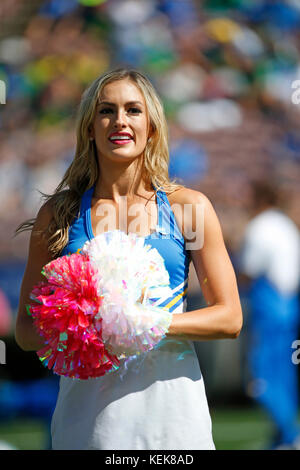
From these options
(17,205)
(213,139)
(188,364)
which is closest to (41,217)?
(188,364)

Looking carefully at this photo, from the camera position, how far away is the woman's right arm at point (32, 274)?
2.50 m

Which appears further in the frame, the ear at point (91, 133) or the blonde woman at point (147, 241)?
the ear at point (91, 133)

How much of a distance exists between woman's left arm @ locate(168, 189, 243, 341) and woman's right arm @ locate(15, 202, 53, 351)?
45cm

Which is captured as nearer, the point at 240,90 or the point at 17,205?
the point at 17,205

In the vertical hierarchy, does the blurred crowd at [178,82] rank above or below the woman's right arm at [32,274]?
above

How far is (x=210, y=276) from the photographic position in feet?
7.86

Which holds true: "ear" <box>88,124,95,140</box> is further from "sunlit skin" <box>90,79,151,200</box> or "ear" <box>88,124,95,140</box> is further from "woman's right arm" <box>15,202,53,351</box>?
"woman's right arm" <box>15,202,53,351</box>

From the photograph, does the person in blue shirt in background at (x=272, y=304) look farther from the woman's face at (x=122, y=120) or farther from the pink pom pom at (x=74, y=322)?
the pink pom pom at (x=74, y=322)

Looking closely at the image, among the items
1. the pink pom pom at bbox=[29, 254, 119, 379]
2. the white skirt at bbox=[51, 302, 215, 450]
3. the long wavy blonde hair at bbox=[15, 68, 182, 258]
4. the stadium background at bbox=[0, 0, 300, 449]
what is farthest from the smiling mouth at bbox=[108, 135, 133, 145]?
the stadium background at bbox=[0, 0, 300, 449]

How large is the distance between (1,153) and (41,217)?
6.19m

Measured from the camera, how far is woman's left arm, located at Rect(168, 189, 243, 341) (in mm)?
2318

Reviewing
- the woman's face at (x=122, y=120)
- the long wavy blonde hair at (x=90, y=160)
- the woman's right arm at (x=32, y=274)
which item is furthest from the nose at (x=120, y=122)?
the woman's right arm at (x=32, y=274)
